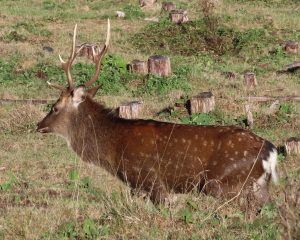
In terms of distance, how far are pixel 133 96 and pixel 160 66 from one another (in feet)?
4.19

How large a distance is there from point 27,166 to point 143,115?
3328mm

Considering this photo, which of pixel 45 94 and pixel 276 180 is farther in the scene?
pixel 45 94

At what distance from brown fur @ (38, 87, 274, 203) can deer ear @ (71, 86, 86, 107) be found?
1 centimetres

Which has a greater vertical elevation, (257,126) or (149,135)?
(149,135)

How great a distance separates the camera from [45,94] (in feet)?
50.9

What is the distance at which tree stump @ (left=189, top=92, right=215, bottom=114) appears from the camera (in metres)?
13.5

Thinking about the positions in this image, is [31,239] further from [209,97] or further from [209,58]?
[209,58]

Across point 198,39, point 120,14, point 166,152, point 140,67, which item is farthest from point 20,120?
point 120,14

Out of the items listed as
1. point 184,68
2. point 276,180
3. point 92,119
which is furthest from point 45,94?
point 276,180

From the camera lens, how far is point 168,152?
8180 mm

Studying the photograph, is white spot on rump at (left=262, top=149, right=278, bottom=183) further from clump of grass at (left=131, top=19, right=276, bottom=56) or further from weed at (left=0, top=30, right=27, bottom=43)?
weed at (left=0, top=30, right=27, bottom=43)

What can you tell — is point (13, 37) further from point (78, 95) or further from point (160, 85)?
point (78, 95)

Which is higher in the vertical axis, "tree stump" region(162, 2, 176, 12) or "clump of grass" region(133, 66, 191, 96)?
"tree stump" region(162, 2, 176, 12)

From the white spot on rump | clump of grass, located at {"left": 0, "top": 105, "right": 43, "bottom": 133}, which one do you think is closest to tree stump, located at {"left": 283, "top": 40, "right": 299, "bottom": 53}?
clump of grass, located at {"left": 0, "top": 105, "right": 43, "bottom": 133}
